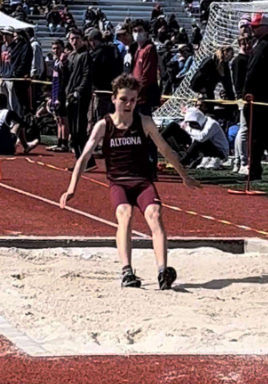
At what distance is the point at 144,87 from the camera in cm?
1388

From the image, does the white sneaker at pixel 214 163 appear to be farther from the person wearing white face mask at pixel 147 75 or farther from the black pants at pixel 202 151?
the person wearing white face mask at pixel 147 75

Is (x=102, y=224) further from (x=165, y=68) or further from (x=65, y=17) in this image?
(x=65, y=17)

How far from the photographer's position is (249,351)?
6242 millimetres

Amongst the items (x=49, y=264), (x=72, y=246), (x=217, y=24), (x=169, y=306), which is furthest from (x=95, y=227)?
(x=217, y=24)

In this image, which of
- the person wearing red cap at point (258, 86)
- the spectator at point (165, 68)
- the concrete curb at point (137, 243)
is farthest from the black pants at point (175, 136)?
the spectator at point (165, 68)

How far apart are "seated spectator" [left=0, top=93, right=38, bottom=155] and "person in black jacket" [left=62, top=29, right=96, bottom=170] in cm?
213

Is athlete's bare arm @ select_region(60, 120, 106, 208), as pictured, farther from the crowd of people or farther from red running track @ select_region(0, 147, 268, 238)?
the crowd of people

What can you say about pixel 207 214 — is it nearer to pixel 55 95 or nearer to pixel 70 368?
pixel 70 368

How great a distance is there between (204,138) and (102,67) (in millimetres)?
2143

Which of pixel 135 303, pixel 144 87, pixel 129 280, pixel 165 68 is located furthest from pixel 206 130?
pixel 165 68

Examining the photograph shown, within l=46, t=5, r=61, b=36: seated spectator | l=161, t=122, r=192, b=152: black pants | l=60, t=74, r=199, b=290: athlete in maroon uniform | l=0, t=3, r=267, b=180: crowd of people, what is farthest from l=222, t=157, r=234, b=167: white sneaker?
l=46, t=5, r=61, b=36: seated spectator

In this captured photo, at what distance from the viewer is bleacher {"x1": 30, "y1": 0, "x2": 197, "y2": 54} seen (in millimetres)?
41531

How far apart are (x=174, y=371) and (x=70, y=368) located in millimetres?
554

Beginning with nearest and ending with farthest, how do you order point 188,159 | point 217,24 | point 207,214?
point 207,214 < point 188,159 < point 217,24
